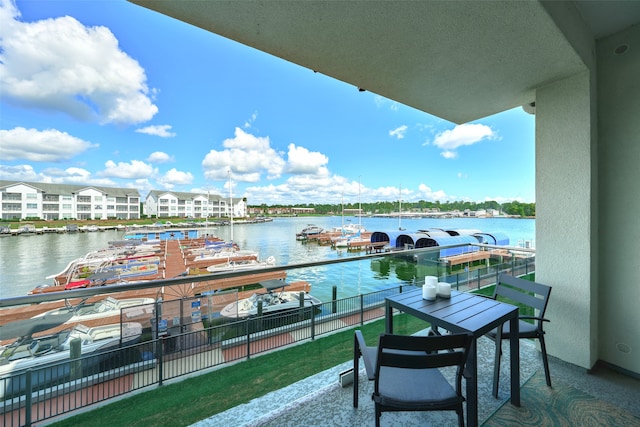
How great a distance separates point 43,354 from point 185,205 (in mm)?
30282

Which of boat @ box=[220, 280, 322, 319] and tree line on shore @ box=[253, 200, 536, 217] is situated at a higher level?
tree line on shore @ box=[253, 200, 536, 217]

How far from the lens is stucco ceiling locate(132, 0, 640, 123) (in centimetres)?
147

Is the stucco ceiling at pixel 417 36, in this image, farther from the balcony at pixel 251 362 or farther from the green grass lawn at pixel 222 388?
the green grass lawn at pixel 222 388

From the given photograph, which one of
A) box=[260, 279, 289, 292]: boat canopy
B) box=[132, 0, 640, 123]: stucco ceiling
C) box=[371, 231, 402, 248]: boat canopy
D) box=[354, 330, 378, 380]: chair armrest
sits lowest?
box=[371, 231, 402, 248]: boat canopy

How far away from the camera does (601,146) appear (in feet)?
7.05

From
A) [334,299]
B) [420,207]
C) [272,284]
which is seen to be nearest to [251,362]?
[272,284]

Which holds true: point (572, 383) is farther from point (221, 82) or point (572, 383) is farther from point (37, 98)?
point (221, 82)

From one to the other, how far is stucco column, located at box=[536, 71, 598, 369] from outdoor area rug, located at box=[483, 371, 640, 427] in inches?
18.8

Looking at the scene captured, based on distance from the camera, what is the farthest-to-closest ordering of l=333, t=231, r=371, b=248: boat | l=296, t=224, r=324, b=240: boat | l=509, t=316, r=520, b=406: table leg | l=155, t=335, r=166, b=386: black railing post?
l=296, t=224, r=324, b=240: boat, l=333, t=231, r=371, b=248: boat, l=155, t=335, r=166, b=386: black railing post, l=509, t=316, r=520, b=406: table leg

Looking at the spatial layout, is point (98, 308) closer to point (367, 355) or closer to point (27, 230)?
point (367, 355)

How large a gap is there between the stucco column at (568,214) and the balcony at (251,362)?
0.30 metres

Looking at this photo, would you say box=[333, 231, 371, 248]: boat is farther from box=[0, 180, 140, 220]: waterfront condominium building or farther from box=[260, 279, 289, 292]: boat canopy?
box=[260, 279, 289, 292]: boat canopy

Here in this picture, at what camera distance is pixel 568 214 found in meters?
2.16

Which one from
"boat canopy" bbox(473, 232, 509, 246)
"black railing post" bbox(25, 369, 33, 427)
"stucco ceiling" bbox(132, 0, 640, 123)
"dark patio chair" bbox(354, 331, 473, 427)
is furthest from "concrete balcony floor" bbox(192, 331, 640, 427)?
"boat canopy" bbox(473, 232, 509, 246)
